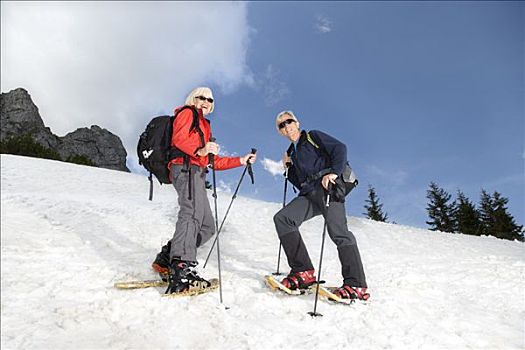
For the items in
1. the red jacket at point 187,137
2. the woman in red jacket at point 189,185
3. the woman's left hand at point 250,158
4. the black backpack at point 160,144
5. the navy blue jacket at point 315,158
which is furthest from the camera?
the woman's left hand at point 250,158

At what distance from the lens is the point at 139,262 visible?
6.44 metres

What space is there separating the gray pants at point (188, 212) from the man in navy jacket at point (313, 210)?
48.9 inches

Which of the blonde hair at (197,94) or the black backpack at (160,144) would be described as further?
the blonde hair at (197,94)

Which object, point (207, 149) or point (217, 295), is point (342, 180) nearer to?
point (207, 149)

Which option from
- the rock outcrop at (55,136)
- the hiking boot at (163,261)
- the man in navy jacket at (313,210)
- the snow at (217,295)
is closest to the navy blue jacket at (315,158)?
the man in navy jacket at (313,210)

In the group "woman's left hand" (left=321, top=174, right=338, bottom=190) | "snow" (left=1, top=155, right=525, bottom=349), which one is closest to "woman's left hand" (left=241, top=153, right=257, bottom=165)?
"woman's left hand" (left=321, top=174, right=338, bottom=190)

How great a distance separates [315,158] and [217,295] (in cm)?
248

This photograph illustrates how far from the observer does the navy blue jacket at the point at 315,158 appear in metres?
5.55

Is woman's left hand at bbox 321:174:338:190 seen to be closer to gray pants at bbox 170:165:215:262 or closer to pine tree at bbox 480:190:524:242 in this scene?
gray pants at bbox 170:165:215:262

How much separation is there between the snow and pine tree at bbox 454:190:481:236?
32740mm

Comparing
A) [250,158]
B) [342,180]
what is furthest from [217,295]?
[342,180]

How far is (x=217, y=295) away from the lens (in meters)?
5.09

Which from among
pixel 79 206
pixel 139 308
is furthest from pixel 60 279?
pixel 79 206

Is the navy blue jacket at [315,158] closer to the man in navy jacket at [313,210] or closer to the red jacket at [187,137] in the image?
the man in navy jacket at [313,210]
